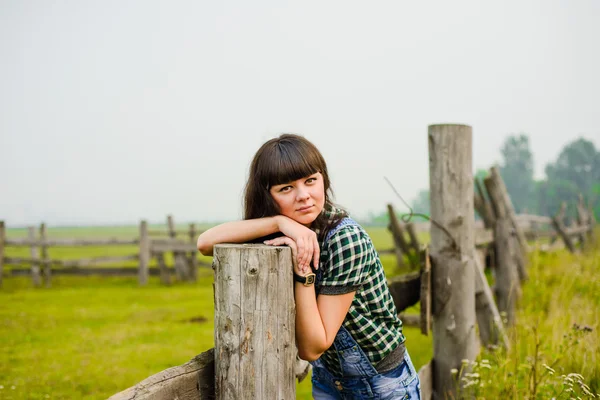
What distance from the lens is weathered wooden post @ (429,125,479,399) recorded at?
334 cm

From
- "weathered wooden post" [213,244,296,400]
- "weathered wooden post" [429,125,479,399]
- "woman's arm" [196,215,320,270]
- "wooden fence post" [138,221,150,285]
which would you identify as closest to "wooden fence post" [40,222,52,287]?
"wooden fence post" [138,221,150,285]

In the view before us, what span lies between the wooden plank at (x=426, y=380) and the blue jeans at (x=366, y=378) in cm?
118

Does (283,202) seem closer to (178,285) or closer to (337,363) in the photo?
(337,363)

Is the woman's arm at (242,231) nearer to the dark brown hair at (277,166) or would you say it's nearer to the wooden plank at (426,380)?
the dark brown hair at (277,166)

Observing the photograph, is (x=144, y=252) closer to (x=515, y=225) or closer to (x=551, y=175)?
(x=515, y=225)

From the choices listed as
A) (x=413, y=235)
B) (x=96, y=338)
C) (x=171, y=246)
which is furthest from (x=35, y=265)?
(x=413, y=235)

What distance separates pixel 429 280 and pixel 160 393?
2.26 m

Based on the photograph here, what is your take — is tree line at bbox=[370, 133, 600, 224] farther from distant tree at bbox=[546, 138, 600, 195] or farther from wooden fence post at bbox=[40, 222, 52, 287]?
wooden fence post at bbox=[40, 222, 52, 287]

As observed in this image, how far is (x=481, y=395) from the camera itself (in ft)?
10.2

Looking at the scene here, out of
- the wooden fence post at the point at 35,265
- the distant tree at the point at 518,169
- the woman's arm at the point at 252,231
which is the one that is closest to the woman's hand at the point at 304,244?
the woman's arm at the point at 252,231

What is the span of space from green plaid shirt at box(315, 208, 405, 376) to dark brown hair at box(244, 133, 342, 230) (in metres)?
0.24

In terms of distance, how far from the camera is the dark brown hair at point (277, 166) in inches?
72.9

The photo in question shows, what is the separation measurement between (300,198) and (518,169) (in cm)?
8082

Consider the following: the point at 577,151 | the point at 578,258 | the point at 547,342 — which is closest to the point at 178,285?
the point at 578,258
